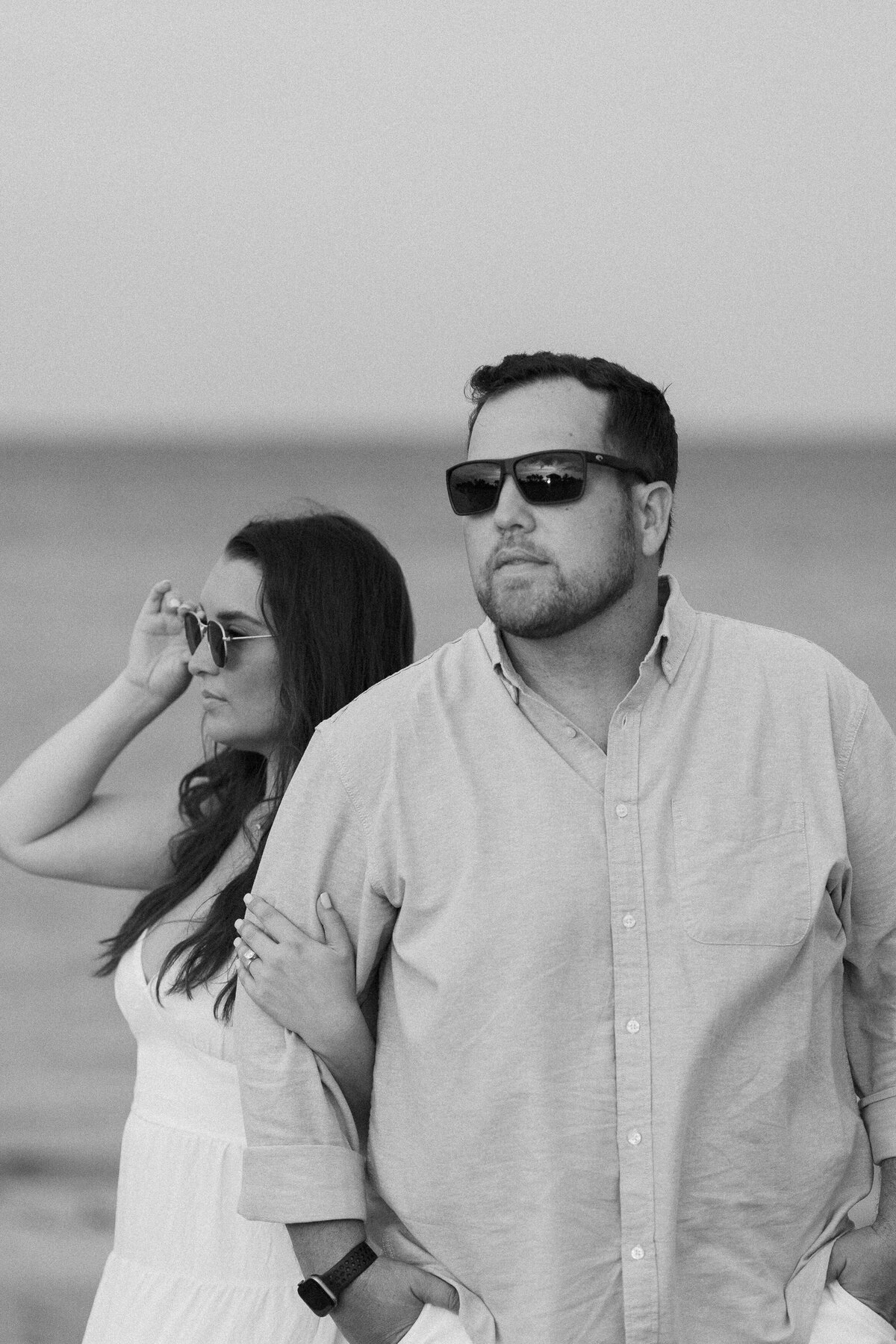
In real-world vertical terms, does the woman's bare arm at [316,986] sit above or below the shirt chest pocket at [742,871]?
below

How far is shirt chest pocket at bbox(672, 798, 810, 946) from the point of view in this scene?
6.36 ft

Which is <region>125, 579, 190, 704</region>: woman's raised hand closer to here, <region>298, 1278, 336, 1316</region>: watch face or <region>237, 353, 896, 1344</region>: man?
<region>237, 353, 896, 1344</region>: man

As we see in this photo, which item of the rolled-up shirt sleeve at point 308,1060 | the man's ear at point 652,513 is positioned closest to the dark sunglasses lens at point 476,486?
the man's ear at point 652,513

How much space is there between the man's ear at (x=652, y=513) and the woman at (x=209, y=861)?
0.65m

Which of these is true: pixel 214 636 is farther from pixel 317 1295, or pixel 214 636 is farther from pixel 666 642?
pixel 317 1295

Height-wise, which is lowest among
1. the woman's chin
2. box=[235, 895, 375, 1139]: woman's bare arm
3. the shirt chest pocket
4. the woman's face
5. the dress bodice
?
the dress bodice

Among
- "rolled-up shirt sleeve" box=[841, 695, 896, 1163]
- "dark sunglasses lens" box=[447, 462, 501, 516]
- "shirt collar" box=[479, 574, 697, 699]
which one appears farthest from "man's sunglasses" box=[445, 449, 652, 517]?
"rolled-up shirt sleeve" box=[841, 695, 896, 1163]

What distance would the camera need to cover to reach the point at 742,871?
6.47ft

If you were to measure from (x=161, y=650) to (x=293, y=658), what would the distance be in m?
0.46

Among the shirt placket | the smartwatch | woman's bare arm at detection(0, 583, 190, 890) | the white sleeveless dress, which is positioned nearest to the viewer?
the shirt placket

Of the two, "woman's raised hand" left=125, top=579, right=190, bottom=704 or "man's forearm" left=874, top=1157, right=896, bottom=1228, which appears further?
"woman's raised hand" left=125, top=579, right=190, bottom=704

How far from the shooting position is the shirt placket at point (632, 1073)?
6.13 ft

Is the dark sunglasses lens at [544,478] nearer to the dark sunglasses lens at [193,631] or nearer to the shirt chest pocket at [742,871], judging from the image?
the shirt chest pocket at [742,871]

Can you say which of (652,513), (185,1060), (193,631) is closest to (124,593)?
(193,631)
